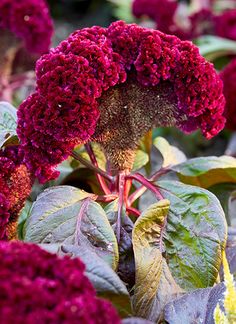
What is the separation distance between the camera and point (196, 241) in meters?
1.32

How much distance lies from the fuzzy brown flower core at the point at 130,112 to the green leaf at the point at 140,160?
26 centimetres

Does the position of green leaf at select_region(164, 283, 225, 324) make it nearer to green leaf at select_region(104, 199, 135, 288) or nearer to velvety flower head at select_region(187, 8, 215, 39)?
green leaf at select_region(104, 199, 135, 288)

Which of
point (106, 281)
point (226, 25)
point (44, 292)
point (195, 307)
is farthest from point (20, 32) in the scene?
point (44, 292)

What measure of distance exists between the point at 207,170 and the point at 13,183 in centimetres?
47

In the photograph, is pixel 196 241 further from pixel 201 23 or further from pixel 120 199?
pixel 201 23

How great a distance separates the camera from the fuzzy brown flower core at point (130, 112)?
4.42ft

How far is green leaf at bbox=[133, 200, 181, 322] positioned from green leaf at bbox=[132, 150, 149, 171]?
0.35 metres

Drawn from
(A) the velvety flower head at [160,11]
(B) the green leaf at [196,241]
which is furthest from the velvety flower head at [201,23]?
(B) the green leaf at [196,241]

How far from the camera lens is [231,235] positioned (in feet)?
4.97

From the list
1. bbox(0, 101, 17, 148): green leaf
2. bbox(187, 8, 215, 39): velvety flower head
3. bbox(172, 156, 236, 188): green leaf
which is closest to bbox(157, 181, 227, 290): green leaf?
bbox(172, 156, 236, 188): green leaf

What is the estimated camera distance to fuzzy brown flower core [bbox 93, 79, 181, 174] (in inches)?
53.1

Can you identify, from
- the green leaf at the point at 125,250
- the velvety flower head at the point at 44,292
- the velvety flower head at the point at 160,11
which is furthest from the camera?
the velvety flower head at the point at 160,11

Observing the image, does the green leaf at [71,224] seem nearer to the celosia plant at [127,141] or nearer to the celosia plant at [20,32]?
the celosia plant at [127,141]

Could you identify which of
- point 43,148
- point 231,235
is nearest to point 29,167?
point 43,148
